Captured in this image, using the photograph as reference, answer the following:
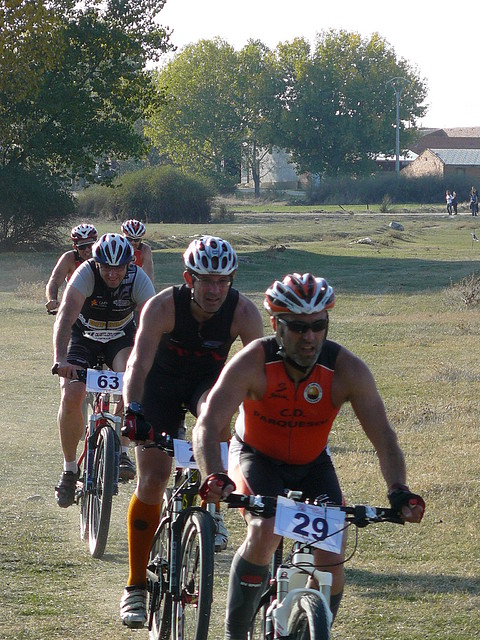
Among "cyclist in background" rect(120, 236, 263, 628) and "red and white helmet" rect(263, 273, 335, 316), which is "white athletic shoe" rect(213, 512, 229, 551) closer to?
"cyclist in background" rect(120, 236, 263, 628)

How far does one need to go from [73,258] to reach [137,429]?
20.4 feet

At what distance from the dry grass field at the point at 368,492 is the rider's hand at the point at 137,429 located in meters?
1.28

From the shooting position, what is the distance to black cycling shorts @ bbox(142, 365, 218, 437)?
20.9 feet

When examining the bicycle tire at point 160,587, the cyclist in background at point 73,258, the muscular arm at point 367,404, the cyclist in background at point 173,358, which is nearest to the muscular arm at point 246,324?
the cyclist in background at point 173,358

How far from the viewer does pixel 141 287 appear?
8.68 m

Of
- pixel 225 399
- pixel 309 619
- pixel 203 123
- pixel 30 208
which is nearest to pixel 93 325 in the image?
pixel 225 399

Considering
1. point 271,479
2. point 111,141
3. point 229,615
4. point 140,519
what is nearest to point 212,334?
point 140,519

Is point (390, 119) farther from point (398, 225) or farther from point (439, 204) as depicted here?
point (398, 225)

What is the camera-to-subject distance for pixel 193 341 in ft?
20.7

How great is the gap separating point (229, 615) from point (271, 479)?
1.92ft

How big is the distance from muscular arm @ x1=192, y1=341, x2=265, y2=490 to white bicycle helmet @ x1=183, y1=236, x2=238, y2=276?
1151 mm

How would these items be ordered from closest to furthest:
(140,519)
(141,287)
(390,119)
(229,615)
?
(229,615) → (140,519) → (141,287) → (390,119)

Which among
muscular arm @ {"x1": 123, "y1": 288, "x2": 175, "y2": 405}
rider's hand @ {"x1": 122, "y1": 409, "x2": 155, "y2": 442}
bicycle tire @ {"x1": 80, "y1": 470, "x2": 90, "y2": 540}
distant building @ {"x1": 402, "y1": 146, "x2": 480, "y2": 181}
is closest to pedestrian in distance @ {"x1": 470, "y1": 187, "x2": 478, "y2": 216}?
distant building @ {"x1": 402, "y1": 146, "x2": 480, "y2": 181}

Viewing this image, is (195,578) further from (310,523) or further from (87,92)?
(87,92)
